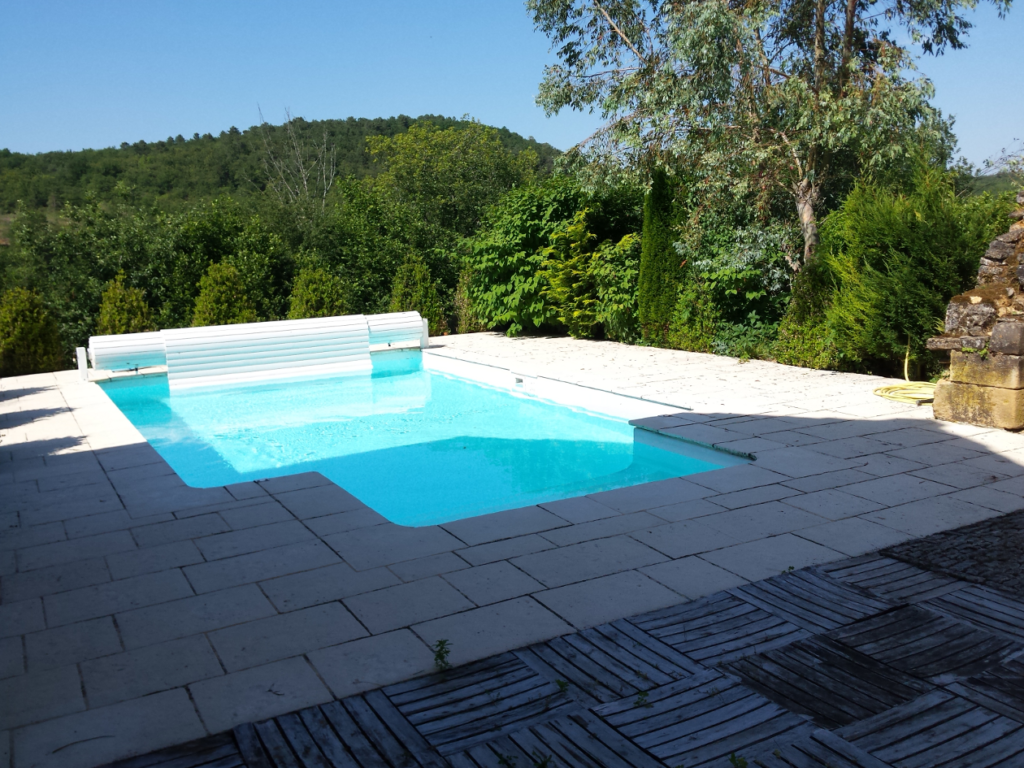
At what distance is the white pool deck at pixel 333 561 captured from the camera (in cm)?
242

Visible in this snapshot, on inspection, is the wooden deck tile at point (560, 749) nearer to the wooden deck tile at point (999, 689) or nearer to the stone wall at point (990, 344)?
Answer: the wooden deck tile at point (999, 689)

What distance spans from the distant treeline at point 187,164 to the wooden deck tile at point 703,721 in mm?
13006

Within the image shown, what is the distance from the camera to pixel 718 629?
271 cm

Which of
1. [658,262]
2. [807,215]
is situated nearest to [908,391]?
[807,215]

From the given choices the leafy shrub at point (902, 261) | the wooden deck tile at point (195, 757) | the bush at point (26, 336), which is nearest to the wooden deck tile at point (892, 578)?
the wooden deck tile at point (195, 757)

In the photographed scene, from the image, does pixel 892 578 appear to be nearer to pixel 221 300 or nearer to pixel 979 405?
pixel 979 405

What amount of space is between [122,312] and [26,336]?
125 cm

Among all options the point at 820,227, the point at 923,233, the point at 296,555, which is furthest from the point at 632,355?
the point at 296,555

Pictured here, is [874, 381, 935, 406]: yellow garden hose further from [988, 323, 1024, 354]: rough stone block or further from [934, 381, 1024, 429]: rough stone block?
[988, 323, 1024, 354]: rough stone block

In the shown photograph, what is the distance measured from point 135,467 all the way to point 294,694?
3.42 metres

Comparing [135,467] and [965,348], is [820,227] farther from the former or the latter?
[135,467]

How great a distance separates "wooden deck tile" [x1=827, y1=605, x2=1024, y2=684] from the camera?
2.43 metres

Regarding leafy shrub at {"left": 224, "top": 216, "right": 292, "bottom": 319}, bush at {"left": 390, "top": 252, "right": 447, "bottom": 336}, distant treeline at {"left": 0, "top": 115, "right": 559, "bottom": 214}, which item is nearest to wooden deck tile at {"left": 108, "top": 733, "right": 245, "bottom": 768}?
leafy shrub at {"left": 224, "top": 216, "right": 292, "bottom": 319}

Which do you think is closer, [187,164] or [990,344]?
[990,344]
